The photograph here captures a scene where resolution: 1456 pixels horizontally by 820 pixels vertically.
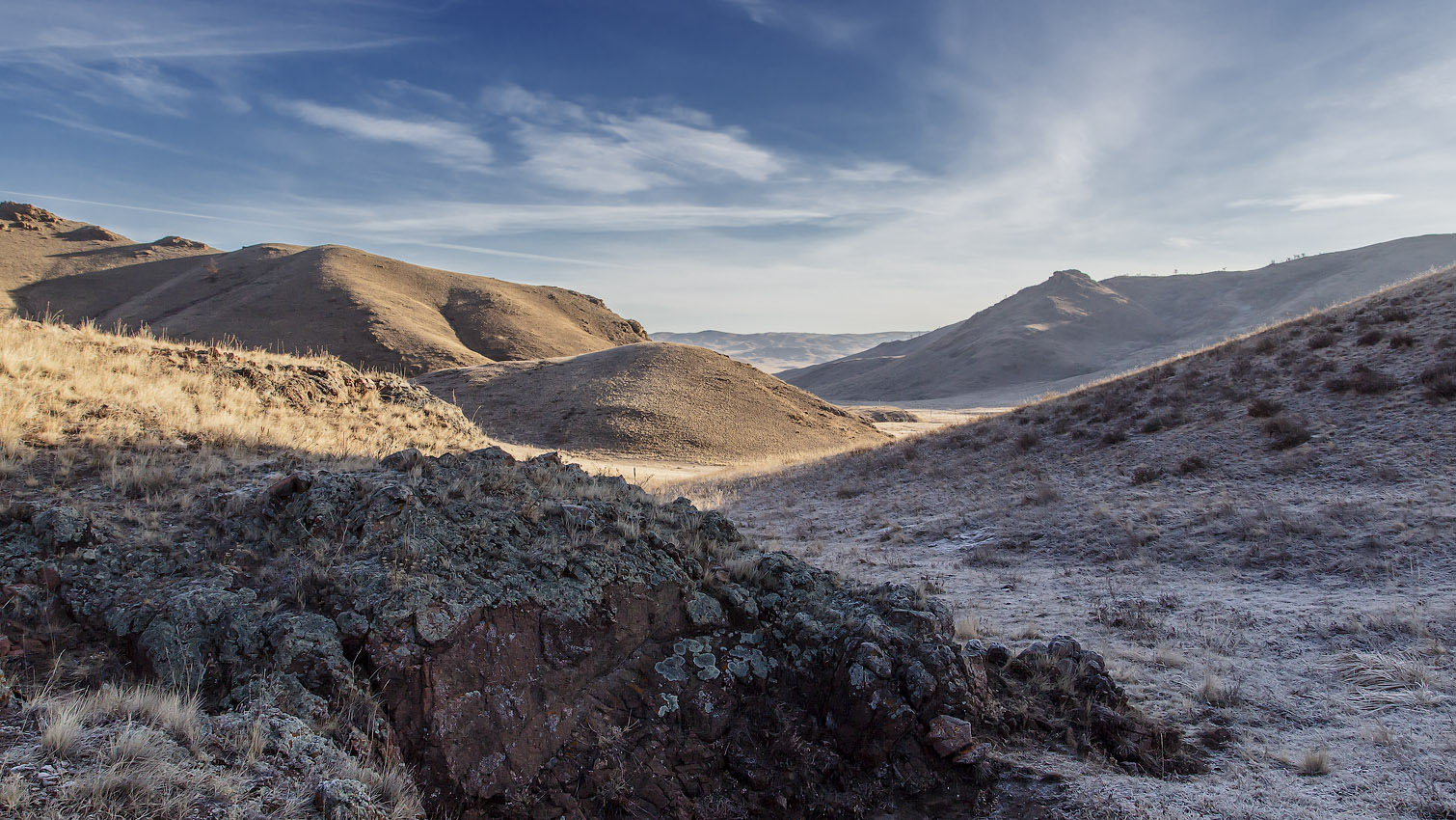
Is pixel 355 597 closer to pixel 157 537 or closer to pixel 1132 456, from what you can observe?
A: pixel 157 537

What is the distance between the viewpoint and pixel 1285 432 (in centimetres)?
1255

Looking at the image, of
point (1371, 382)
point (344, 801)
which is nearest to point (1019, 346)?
point (1371, 382)

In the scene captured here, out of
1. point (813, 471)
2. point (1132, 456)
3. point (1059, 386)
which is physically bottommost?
point (813, 471)

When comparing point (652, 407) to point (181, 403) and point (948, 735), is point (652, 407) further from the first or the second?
point (948, 735)

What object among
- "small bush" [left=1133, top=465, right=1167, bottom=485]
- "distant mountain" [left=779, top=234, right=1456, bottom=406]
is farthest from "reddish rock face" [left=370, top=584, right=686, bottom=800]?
"distant mountain" [left=779, top=234, right=1456, bottom=406]

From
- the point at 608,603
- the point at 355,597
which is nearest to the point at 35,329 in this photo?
the point at 355,597

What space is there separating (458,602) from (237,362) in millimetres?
8784

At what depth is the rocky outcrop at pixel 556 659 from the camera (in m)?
3.77

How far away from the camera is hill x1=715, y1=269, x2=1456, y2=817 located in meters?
4.39

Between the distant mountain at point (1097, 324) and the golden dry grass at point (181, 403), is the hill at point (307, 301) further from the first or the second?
the distant mountain at point (1097, 324)

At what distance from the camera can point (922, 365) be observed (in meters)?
104

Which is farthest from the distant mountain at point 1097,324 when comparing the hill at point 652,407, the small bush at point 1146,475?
the small bush at point 1146,475

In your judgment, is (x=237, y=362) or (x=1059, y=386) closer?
(x=237, y=362)

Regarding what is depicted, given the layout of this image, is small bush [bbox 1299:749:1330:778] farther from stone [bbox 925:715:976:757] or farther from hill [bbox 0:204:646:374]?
hill [bbox 0:204:646:374]
